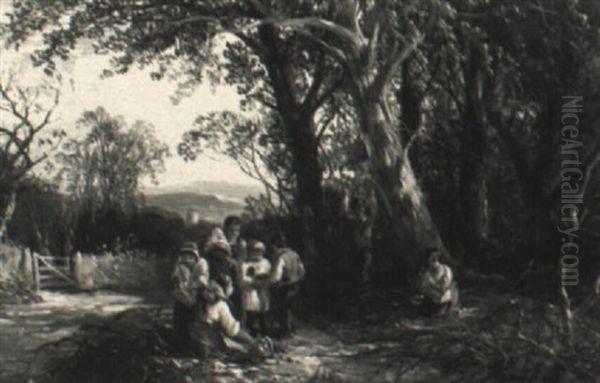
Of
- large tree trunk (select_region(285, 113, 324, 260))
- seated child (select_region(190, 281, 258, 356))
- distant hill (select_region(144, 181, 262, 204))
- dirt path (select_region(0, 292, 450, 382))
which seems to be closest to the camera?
dirt path (select_region(0, 292, 450, 382))

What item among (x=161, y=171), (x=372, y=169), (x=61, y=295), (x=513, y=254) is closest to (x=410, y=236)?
(x=372, y=169)

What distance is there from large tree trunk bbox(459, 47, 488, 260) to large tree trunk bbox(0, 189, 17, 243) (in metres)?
9.66

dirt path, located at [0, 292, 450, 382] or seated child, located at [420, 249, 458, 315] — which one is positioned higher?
seated child, located at [420, 249, 458, 315]

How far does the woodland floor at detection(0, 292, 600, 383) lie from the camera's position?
5000 millimetres

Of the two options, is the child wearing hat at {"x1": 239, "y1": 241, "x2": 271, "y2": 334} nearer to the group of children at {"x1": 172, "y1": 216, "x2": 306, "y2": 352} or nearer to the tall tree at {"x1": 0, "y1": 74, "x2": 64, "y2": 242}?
the group of children at {"x1": 172, "y1": 216, "x2": 306, "y2": 352}

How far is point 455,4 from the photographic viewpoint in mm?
13602

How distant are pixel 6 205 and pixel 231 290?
8.90m

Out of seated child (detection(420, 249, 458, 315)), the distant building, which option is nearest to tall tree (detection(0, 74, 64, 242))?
the distant building

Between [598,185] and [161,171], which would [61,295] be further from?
[598,185]

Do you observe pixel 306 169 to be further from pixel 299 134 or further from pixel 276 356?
pixel 276 356

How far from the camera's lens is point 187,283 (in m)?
9.73

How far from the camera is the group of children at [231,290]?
9570 mm

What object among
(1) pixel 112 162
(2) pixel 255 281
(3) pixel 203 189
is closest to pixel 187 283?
(2) pixel 255 281

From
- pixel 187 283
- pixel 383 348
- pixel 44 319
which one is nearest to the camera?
pixel 383 348
